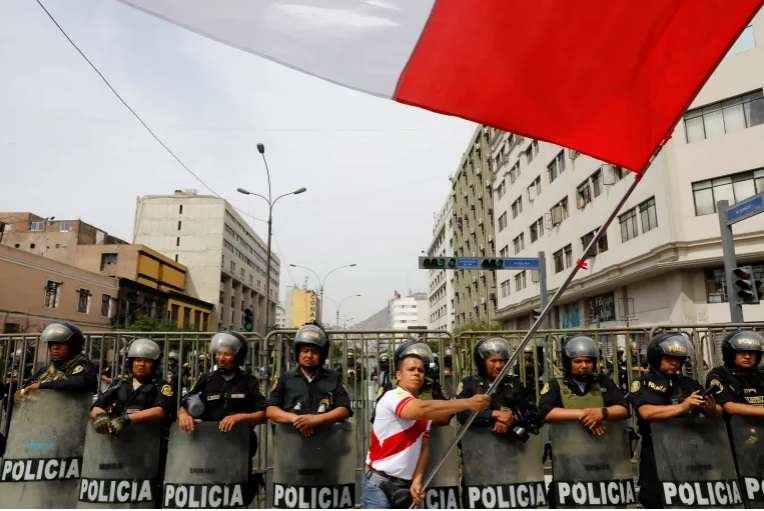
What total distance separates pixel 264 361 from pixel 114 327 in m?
41.2

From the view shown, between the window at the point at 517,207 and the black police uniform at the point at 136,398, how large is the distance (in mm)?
35267

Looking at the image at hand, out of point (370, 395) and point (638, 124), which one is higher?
point (638, 124)

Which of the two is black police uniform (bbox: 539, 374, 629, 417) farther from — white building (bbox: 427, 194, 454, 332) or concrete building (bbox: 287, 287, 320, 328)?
concrete building (bbox: 287, 287, 320, 328)

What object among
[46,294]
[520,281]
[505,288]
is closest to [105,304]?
[46,294]

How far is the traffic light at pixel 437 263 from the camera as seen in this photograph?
14594 mm

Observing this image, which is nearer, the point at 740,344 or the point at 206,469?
the point at 206,469

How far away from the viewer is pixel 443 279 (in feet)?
264

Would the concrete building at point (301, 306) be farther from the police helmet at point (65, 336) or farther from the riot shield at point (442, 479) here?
the riot shield at point (442, 479)

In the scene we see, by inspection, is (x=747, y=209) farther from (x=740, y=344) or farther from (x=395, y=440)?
(x=395, y=440)

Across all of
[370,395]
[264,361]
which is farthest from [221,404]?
[370,395]

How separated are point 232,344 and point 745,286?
33.0 feet

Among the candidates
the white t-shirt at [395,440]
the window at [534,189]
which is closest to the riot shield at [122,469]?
the white t-shirt at [395,440]

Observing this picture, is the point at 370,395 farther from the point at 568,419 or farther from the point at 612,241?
the point at 612,241

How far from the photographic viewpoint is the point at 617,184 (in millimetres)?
23875
